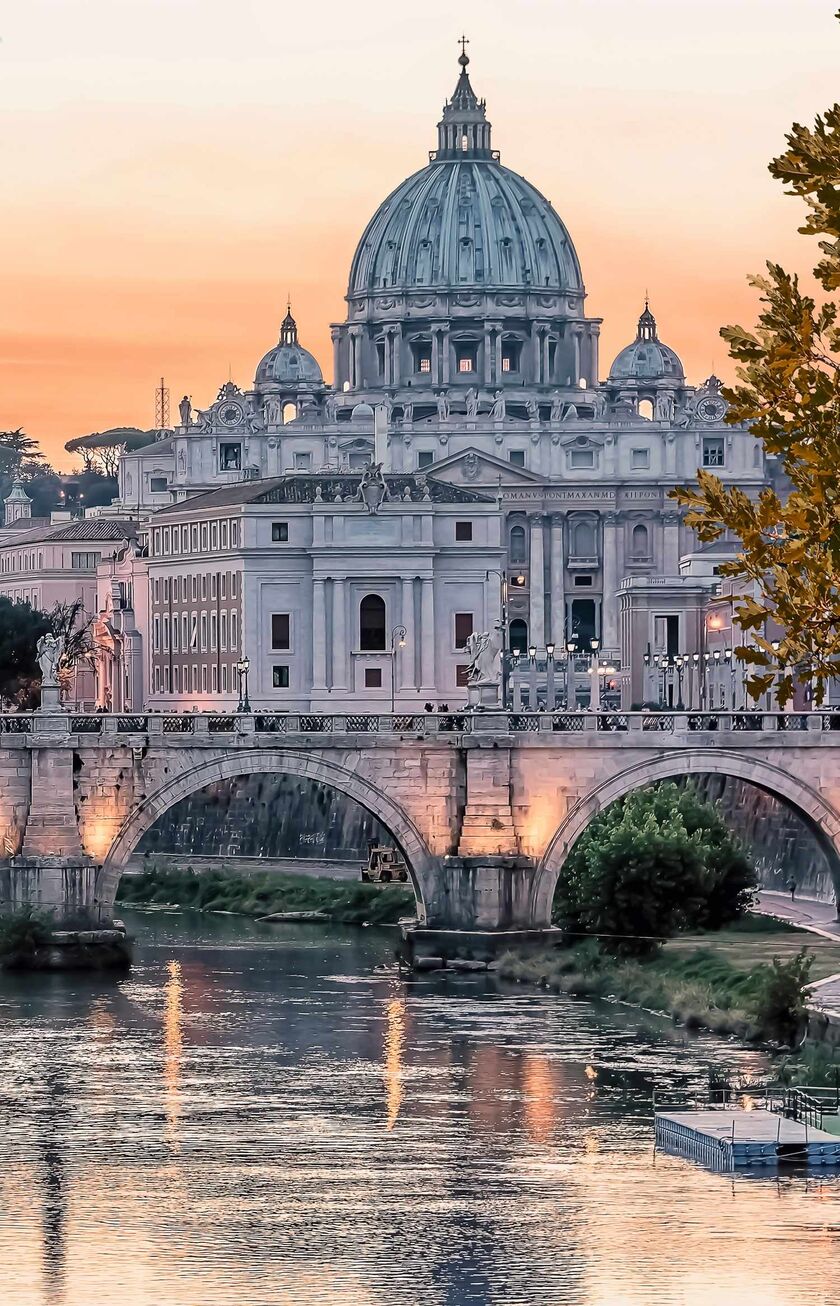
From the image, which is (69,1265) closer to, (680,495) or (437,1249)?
(437,1249)

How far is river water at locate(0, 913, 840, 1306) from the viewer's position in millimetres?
39625

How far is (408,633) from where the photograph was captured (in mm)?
127688

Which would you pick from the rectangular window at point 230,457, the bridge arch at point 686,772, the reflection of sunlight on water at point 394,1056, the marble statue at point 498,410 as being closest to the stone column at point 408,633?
the rectangular window at point 230,457

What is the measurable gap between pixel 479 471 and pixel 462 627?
123ft

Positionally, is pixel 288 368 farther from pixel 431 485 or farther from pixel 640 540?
pixel 431 485

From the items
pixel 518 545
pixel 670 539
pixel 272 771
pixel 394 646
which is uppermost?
pixel 670 539

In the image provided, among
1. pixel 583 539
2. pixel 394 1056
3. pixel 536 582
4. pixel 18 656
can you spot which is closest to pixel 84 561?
pixel 536 582

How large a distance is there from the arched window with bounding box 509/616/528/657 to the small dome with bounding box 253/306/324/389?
79.4 ft

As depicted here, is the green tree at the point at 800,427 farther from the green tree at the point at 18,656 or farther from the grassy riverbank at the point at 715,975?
the green tree at the point at 18,656

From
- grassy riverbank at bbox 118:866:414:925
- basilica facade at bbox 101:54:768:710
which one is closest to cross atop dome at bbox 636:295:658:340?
basilica facade at bbox 101:54:768:710

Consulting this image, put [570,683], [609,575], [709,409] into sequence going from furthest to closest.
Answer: [709,409] < [609,575] < [570,683]

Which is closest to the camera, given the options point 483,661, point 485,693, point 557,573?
point 485,693

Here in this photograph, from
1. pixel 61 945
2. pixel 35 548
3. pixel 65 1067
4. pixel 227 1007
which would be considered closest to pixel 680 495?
pixel 65 1067

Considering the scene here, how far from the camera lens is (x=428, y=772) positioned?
70.4 metres
